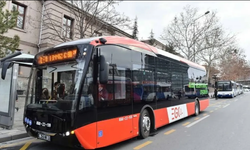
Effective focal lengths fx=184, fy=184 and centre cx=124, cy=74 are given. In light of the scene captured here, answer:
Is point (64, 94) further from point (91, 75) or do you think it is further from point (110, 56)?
point (110, 56)

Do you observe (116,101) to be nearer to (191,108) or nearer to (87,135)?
(87,135)

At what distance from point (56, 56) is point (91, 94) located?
1.37 m

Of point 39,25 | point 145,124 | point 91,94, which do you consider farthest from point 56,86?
point 39,25

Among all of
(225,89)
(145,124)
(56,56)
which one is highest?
(56,56)

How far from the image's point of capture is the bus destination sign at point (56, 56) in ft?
14.3

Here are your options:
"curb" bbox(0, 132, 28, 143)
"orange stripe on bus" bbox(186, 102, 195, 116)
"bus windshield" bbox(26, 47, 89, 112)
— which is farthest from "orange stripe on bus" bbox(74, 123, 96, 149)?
"orange stripe on bus" bbox(186, 102, 195, 116)

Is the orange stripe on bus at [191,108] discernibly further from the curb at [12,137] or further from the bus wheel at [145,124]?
the curb at [12,137]

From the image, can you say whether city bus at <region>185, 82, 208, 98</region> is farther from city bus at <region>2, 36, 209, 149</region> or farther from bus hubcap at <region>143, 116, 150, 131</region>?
bus hubcap at <region>143, 116, 150, 131</region>

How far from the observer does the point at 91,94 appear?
4.21 metres

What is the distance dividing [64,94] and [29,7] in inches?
569

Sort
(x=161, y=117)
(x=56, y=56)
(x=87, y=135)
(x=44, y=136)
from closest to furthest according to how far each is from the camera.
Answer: (x=87, y=135)
(x=44, y=136)
(x=56, y=56)
(x=161, y=117)

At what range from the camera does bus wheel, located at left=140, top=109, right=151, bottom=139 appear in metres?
5.82

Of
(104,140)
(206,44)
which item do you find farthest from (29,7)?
(206,44)

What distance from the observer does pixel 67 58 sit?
4371 millimetres
